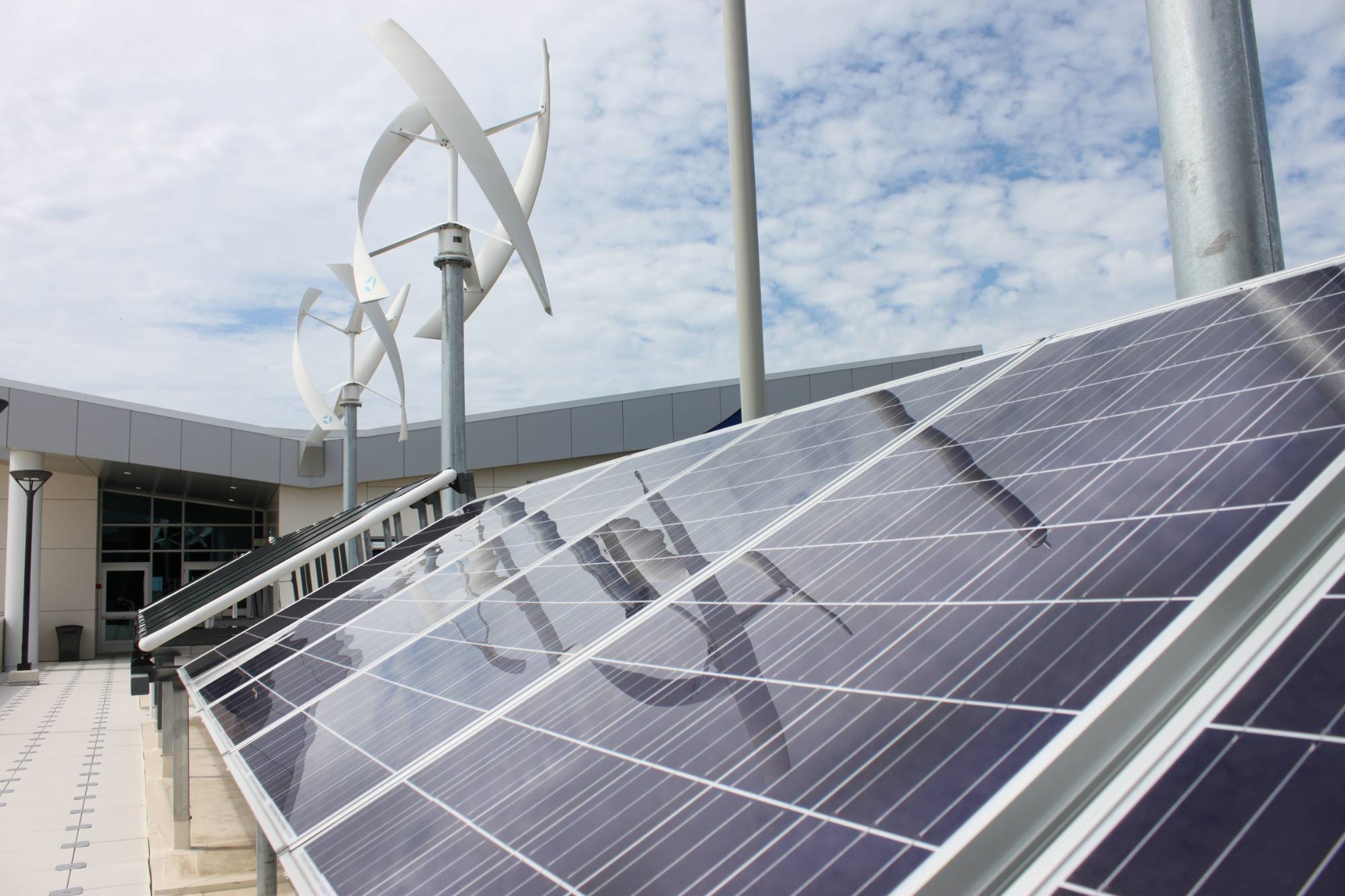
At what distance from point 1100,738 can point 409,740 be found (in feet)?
11.0

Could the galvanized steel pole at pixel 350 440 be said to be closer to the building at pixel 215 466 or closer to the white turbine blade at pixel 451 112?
the building at pixel 215 466

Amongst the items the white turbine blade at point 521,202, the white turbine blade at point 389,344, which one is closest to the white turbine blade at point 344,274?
the white turbine blade at point 389,344

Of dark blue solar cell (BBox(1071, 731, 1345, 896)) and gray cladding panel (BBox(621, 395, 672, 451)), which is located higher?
gray cladding panel (BBox(621, 395, 672, 451))

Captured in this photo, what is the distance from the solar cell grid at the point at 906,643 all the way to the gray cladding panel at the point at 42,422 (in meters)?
33.0

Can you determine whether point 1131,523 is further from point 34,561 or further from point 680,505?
point 34,561

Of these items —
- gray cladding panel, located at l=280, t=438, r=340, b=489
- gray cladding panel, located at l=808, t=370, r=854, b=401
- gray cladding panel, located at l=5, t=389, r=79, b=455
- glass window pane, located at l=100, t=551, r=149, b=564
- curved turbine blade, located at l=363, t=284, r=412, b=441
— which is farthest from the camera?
gray cladding panel, located at l=808, t=370, r=854, b=401

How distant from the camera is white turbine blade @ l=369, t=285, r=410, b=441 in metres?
24.4

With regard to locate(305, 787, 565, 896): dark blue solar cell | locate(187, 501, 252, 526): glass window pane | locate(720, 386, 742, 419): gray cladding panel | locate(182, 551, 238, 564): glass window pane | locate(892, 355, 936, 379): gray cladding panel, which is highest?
locate(892, 355, 936, 379): gray cladding panel

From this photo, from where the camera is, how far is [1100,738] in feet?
7.60

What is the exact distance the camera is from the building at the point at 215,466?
111ft

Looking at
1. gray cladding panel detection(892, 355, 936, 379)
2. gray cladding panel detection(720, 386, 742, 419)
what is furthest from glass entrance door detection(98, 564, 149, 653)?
gray cladding panel detection(892, 355, 936, 379)

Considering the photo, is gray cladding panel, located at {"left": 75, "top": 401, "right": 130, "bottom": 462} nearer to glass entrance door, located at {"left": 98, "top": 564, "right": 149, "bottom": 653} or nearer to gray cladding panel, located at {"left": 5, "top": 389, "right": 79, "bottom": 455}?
gray cladding panel, located at {"left": 5, "top": 389, "right": 79, "bottom": 455}

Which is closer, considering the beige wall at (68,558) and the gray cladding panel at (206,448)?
the gray cladding panel at (206,448)

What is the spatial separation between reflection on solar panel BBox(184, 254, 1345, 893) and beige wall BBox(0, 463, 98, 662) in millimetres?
35567
